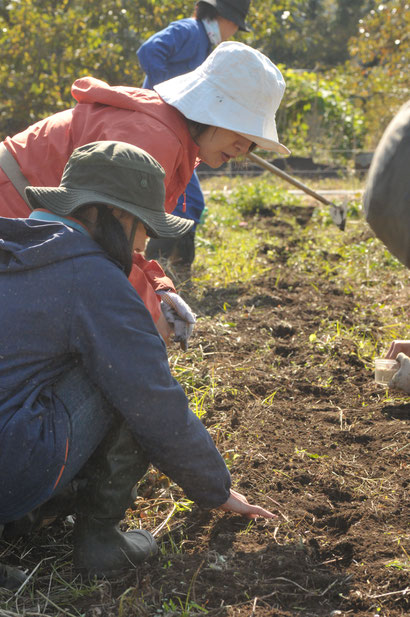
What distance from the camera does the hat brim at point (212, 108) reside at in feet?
8.41

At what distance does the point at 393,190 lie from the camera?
2.02 metres

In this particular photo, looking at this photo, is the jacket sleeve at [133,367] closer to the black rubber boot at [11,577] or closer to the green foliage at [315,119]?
the black rubber boot at [11,577]

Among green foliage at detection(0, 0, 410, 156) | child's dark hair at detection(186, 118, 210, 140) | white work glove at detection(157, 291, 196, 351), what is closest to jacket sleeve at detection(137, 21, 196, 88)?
child's dark hair at detection(186, 118, 210, 140)

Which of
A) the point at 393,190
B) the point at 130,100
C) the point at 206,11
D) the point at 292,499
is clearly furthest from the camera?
the point at 206,11

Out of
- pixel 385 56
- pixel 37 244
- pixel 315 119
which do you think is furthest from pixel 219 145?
pixel 315 119

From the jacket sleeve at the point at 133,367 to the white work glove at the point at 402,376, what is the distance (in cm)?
119

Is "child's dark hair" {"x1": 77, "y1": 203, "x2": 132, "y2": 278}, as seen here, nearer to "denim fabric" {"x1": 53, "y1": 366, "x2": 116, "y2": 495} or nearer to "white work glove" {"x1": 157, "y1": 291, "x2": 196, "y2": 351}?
"denim fabric" {"x1": 53, "y1": 366, "x2": 116, "y2": 495}

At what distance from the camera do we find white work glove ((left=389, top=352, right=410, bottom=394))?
2838mm

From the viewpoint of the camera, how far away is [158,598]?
191cm

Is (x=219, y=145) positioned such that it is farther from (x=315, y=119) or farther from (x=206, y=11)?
(x=315, y=119)

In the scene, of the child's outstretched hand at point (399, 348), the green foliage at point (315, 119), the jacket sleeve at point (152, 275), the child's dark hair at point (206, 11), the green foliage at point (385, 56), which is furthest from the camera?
the green foliage at point (315, 119)

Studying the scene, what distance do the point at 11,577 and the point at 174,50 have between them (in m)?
3.52

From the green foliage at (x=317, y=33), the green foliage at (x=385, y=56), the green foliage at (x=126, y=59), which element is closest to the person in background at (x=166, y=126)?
the green foliage at (x=126, y=59)

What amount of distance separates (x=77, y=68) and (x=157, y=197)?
7.74 metres
